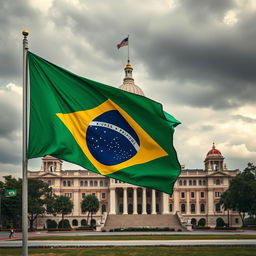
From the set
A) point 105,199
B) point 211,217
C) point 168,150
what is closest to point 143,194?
point 105,199

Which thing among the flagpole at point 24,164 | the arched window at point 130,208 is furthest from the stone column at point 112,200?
the flagpole at point 24,164

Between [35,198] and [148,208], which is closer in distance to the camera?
[35,198]

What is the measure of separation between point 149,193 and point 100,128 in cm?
12148

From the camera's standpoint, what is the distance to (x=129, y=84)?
151 metres

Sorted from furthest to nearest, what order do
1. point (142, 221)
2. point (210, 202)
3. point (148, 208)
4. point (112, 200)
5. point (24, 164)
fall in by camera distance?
point (148, 208), point (210, 202), point (112, 200), point (142, 221), point (24, 164)

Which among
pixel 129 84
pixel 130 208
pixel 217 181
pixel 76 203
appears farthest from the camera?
pixel 129 84

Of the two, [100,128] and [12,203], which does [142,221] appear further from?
[100,128]

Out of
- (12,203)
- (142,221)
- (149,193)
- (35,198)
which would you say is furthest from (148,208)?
(12,203)

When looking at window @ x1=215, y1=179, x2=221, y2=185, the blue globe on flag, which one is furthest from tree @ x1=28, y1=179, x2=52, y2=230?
the blue globe on flag

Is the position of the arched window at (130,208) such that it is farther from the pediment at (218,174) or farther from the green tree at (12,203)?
the green tree at (12,203)

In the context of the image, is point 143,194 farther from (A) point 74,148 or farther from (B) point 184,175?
(A) point 74,148

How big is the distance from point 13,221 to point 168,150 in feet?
303

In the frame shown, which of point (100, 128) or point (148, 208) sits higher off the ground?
point (100, 128)

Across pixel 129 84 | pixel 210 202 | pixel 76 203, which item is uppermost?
pixel 129 84
